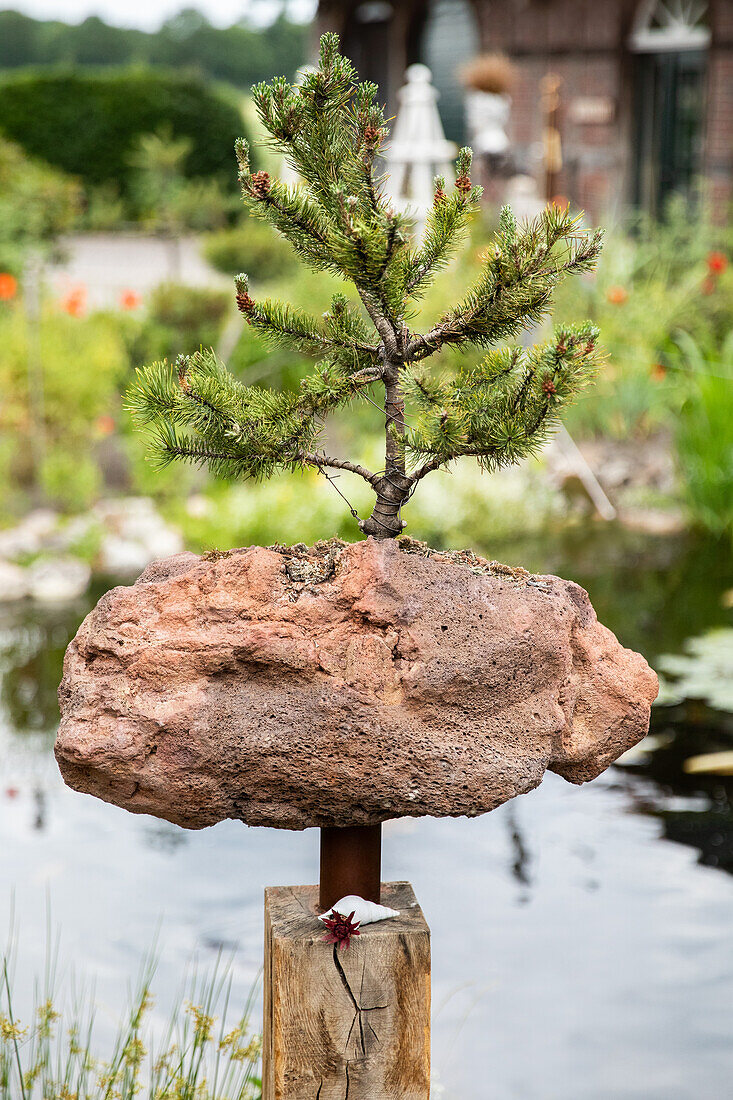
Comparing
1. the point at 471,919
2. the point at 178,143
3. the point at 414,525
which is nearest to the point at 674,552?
the point at 414,525

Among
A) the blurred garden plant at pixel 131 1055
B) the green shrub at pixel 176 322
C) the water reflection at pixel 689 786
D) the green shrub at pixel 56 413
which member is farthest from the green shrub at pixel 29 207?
the blurred garden plant at pixel 131 1055

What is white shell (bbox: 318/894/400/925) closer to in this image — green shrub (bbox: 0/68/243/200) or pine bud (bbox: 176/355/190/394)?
pine bud (bbox: 176/355/190/394)

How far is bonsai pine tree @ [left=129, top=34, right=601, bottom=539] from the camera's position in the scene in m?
1.63

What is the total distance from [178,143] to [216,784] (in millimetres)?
14589

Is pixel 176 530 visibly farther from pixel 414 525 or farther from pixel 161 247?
pixel 161 247

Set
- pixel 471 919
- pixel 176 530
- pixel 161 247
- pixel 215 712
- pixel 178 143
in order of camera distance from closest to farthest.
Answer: pixel 215 712, pixel 471 919, pixel 176 530, pixel 161 247, pixel 178 143

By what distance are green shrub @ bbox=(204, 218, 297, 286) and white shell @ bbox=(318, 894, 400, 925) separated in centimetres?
946

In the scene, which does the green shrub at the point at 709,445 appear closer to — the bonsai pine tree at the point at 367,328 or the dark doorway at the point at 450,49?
the bonsai pine tree at the point at 367,328

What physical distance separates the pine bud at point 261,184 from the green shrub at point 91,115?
14166 millimetres

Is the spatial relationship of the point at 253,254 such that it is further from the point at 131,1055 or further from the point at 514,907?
the point at 131,1055

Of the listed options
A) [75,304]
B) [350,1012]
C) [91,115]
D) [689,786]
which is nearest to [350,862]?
[350,1012]

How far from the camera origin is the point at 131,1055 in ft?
7.34

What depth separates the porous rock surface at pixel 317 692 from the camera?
1673 millimetres

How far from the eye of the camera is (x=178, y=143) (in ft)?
49.1
